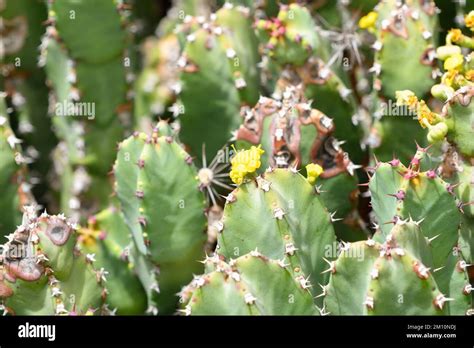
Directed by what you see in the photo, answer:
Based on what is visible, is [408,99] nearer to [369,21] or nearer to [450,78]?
[450,78]

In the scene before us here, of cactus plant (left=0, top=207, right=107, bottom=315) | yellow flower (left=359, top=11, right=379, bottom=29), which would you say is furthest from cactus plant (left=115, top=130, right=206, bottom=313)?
yellow flower (left=359, top=11, right=379, bottom=29)

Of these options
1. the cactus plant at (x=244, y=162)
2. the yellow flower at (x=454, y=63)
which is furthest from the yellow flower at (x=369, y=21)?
the yellow flower at (x=454, y=63)

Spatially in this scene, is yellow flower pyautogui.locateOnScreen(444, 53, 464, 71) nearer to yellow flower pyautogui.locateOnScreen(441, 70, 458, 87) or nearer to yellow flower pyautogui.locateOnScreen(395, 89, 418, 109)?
yellow flower pyautogui.locateOnScreen(441, 70, 458, 87)

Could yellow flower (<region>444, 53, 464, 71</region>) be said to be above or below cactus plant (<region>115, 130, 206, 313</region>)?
above

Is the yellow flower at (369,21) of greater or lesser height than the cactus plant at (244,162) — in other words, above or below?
above

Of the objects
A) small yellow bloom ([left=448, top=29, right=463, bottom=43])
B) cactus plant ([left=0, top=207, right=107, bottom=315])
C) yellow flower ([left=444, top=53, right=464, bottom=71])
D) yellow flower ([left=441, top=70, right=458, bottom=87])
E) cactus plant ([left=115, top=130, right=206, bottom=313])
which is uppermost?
small yellow bloom ([left=448, top=29, right=463, bottom=43])

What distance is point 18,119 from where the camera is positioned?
519cm

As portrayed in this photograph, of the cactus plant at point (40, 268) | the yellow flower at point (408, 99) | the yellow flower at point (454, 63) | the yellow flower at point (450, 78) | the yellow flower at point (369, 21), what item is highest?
the yellow flower at point (369, 21)

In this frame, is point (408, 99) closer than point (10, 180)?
Yes

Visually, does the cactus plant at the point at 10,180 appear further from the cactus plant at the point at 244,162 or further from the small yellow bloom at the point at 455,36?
the small yellow bloom at the point at 455,36

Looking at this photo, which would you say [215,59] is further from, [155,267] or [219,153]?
[155,267]

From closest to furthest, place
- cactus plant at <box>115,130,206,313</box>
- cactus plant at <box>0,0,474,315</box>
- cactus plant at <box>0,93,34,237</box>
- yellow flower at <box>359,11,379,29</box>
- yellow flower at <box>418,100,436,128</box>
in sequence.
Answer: cactus plant at <box>0,0,474,315</box>, yellow flower at <box>418,100,436,128</box>, cactus plant at <box>115,130,206,313</box>, cactus plant at <box>0,93,34,237</box>, yellow flower at <box>359,11,379,29</box>

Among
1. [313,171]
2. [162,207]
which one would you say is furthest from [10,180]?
[313,171]
